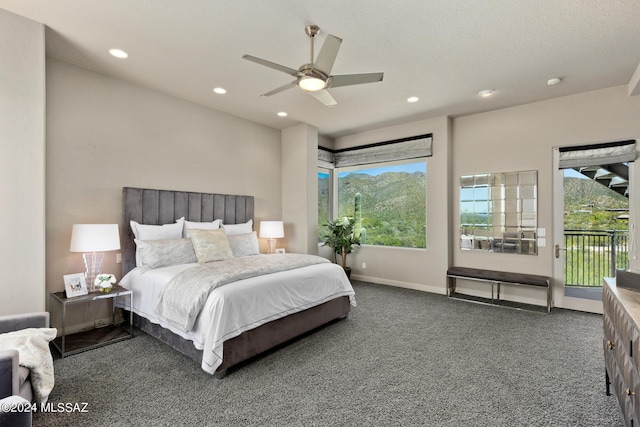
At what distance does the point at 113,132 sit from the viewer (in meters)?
3.61

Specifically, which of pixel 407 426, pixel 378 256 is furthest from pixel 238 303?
pixel 378 256

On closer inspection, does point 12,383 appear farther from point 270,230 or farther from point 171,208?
point 270,230

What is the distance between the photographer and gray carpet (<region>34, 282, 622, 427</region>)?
6.57ft

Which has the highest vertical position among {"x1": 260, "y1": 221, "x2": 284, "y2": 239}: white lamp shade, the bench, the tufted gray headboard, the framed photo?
the tufted gray headboard

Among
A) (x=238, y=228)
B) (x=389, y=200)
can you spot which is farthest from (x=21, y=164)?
(x=389, y=200)

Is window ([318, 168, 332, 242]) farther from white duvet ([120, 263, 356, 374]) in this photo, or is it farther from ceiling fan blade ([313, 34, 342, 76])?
ceiling fan blade ([313, 34, 342, 76])

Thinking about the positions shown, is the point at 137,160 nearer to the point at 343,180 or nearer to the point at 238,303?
the point at 238,303

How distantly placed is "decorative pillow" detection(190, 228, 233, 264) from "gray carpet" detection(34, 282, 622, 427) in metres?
1.02

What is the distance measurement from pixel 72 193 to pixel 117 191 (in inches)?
17.2

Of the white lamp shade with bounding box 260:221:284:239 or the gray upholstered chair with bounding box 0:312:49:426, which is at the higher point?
the white lamp shade with bounding box 260:221:284:239

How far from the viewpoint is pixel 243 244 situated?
14.0 ft

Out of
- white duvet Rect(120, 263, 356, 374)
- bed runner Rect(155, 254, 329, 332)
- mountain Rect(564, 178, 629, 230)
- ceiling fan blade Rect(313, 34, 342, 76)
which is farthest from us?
mountain Rect(564, 178, 629, 230)

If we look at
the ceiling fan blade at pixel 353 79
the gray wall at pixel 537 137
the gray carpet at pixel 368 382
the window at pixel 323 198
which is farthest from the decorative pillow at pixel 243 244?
the gray wall at pixel 537 137

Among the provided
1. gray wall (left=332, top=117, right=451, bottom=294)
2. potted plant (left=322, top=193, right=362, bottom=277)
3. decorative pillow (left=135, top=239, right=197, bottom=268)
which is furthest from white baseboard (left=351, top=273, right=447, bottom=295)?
decorative pillow (left=135, top=239, right=197, bottom=268)
